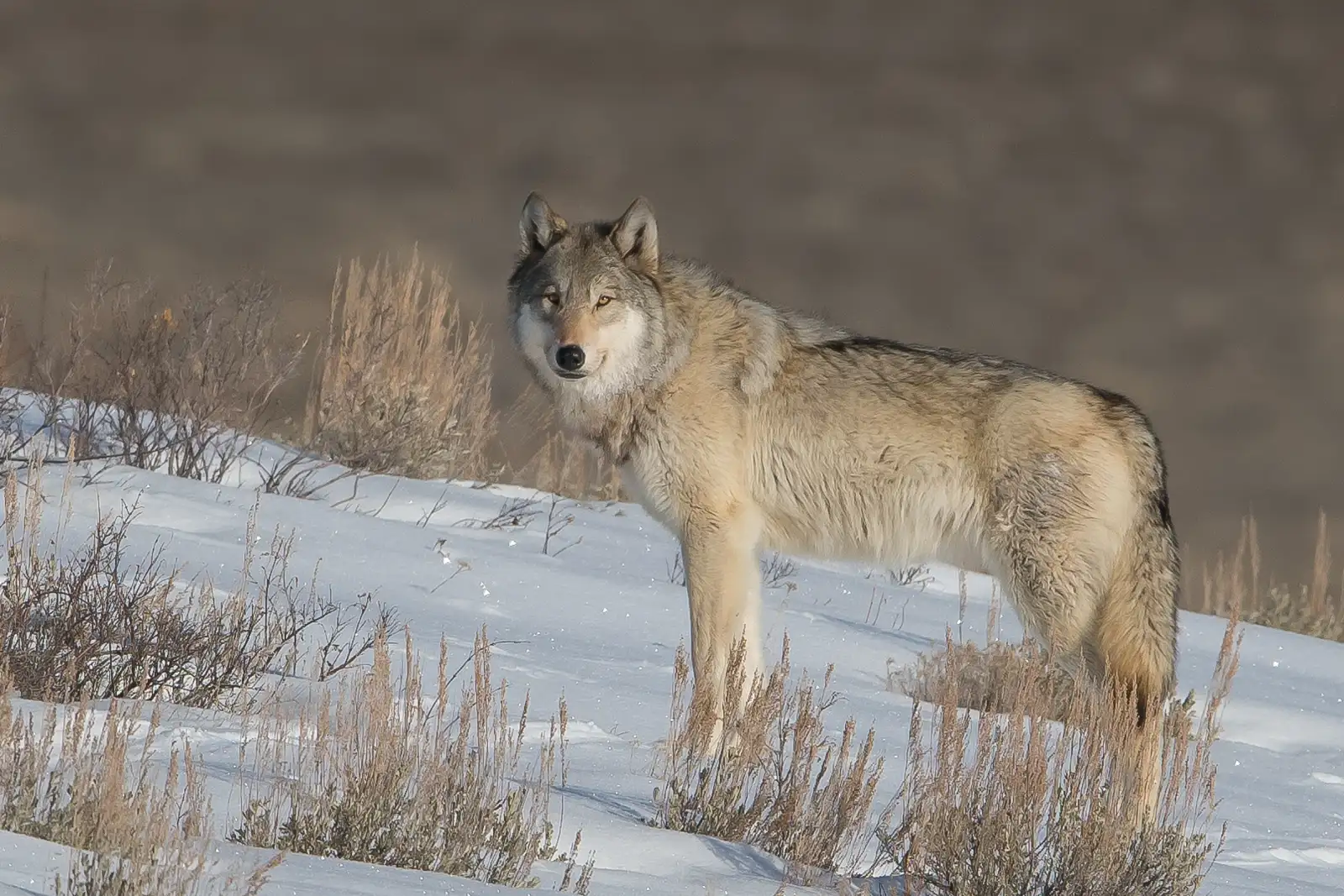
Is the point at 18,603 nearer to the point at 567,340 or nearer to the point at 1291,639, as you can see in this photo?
the point at 567,340

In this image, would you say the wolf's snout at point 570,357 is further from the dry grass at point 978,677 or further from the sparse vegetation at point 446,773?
the dry grass at point 978,677

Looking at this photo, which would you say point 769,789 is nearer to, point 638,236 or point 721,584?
point 721,584

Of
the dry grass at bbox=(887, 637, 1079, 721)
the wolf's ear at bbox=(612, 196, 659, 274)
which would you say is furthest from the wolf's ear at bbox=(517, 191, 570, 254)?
the dry grass at bbox=(887, 637, 1079, 721)

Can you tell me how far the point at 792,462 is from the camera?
5.86 m

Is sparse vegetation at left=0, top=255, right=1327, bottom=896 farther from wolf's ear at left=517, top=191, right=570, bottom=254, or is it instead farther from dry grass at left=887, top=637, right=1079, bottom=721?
wolf's ear at left=517, top=191, right=570, bottom=254

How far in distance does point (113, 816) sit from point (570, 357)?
2971 millimetres

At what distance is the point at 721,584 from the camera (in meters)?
5.68

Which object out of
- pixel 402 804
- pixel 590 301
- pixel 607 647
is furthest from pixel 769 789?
pixel 607 647

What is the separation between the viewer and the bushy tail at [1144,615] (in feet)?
17.7

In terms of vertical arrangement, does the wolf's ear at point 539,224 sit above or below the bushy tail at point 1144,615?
above

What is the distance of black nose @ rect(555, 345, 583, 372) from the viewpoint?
5.72 meters

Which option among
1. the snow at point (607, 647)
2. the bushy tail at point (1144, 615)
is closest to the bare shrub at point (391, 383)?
the snow at point (607, 647)

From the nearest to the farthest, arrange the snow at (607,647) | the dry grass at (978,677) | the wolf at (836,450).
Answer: the snow at (607,647)
the wolf at (836,450)
the dry grass at (978,677)

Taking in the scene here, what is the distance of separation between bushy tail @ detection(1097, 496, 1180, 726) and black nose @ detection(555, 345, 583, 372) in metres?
2.12
